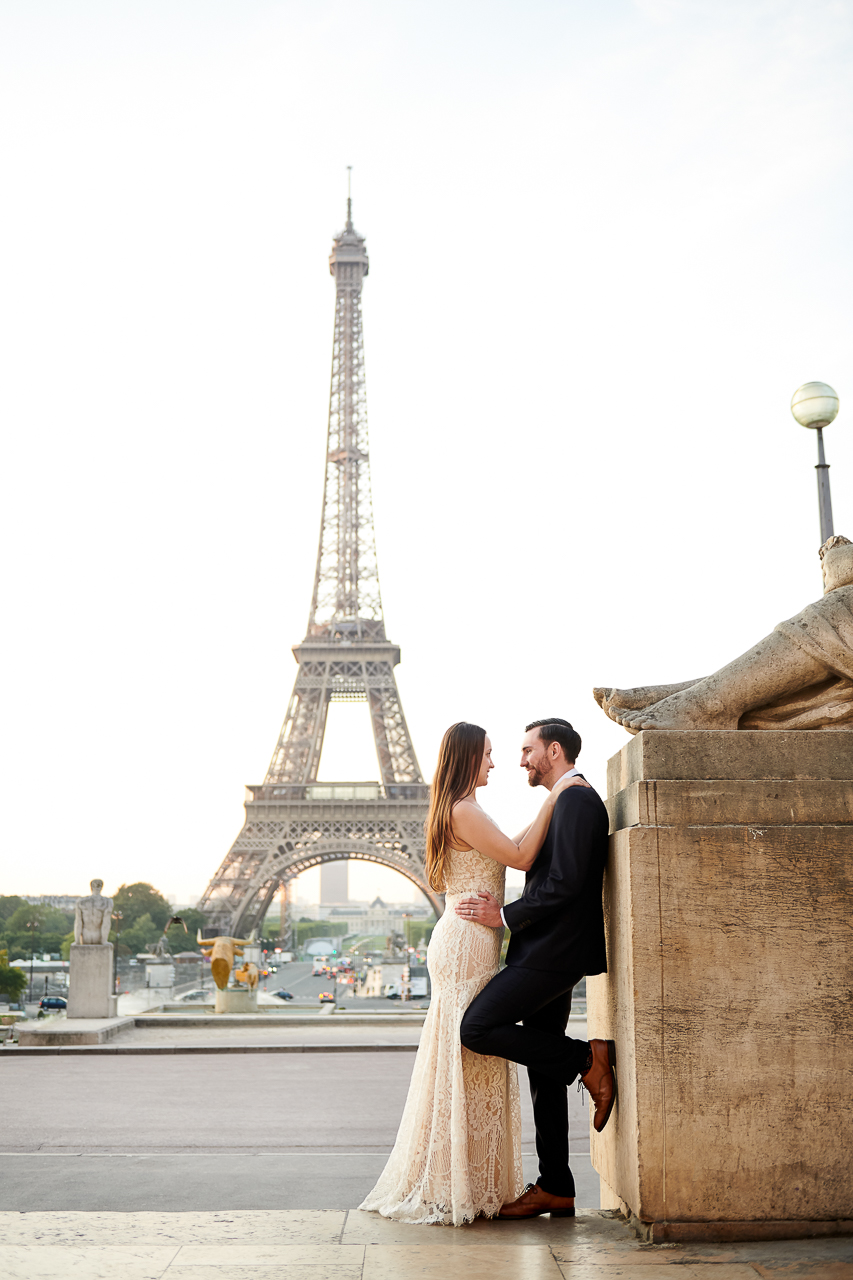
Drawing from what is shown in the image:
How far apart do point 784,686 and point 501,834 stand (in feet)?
4.33

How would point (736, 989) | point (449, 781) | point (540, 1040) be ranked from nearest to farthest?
point (736, 989) → point (540, 1040) → point (449, 781)

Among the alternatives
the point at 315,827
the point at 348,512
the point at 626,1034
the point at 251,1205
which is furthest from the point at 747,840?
the point at 348,512

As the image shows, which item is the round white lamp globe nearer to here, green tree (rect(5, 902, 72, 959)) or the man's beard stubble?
the man's beard stubble

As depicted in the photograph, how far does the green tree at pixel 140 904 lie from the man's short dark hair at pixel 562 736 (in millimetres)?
89908

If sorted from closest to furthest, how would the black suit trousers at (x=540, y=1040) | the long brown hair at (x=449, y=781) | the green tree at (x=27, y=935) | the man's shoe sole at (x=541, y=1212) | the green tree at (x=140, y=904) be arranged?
the black suit trousers at (x=540, y=1040)
the man's shoe sole at (x=541, y=1212)
the long brown hair at (x=449, y=781)
the green tree at (x=27, y=935)
the green tree at (x=140, y=904)

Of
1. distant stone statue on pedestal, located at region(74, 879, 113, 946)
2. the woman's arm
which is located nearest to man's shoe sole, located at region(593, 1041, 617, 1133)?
the woman's arm

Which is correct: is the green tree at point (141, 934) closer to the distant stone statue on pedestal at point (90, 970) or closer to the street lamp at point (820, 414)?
the distant stone statue on pedestal at point (90, 970)

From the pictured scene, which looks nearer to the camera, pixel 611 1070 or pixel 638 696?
pixel 611 1070

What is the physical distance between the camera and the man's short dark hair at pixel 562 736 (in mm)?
4957

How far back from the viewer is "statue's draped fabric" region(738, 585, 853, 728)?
466 cm

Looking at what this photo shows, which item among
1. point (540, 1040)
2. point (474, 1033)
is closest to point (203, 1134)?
point (474, 1033)

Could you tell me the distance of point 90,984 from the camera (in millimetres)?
17844

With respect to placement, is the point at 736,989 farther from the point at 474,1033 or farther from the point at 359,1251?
the point at 359,1251

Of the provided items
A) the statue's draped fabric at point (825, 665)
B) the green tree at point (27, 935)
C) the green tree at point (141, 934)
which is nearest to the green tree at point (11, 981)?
the green tree at point (27, 935)
